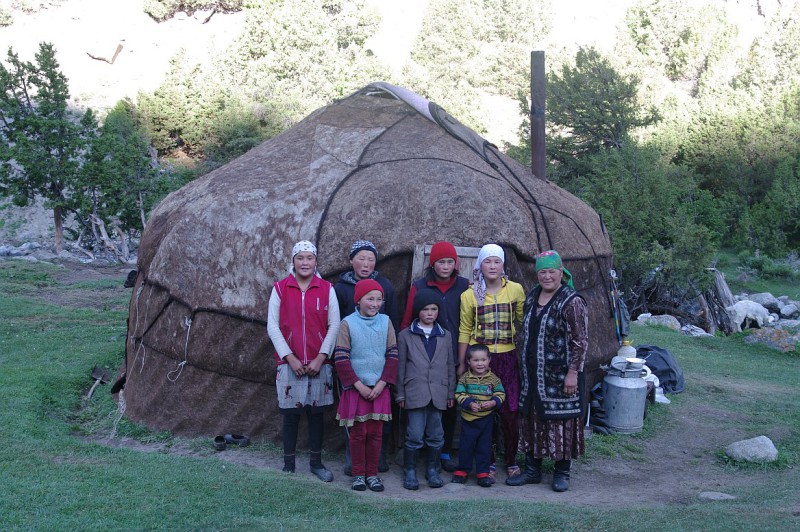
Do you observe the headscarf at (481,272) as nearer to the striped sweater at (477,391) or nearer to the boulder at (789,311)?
the striped sweater at (477,391)

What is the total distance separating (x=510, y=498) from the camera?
4.74 m

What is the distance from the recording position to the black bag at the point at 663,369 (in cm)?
768

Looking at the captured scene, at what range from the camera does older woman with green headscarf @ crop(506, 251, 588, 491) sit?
4.79 m

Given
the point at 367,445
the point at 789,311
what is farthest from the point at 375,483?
the point at 789,311

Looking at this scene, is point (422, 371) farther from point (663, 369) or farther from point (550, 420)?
point (663, 369)

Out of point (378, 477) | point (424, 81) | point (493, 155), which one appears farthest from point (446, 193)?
point (424, 81)

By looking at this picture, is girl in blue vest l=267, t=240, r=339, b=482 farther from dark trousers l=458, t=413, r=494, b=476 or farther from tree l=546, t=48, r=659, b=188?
tree l=546, t=48, r=659, b=188

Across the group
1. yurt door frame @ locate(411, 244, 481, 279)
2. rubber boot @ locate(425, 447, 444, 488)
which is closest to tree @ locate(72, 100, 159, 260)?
yurt door frame @ locate(411, 244, 481, 279)

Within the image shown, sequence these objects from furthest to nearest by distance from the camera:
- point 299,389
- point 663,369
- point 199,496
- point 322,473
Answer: point 663,369 → point 322,473 → point 299,389 → point 199,496

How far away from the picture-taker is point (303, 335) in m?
4.87

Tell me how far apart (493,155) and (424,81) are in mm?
23953

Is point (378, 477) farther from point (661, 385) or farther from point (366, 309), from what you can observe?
point (661, 385)

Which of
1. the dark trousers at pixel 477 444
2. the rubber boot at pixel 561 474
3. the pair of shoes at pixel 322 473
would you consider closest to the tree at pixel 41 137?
the pair of shoes at pixel 322 473

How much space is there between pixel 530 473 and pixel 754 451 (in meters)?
1.78
